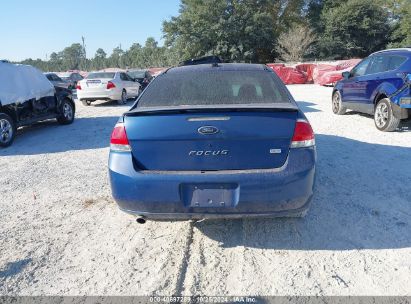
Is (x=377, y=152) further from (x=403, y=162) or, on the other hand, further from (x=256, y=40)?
(x=256, y=40)

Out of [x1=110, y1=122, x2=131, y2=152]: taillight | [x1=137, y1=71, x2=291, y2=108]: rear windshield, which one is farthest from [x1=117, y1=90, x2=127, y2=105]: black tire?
[x1=110, y1=122, x2=131, y2=152]: taillight

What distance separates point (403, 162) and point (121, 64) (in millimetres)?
107535

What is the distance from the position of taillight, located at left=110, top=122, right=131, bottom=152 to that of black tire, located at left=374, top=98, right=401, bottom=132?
6447 mm

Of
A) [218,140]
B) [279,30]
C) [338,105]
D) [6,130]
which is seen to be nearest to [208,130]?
[218,140]

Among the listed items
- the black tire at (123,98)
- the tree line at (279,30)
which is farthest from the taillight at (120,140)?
the tree line at (279,30)

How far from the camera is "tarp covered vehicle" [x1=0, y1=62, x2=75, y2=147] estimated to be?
7762mm

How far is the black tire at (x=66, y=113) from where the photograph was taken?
398 inches

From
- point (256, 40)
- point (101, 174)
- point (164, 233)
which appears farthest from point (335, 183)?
point (256, 40)

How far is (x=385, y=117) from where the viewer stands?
786 centimetres

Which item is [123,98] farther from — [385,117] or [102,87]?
[385,117]

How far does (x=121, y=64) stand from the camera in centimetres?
10606

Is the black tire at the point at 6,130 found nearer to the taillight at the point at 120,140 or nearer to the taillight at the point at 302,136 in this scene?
the taillight at the point at 120,140

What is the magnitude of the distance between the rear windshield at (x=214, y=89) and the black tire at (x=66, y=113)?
706 centimetres

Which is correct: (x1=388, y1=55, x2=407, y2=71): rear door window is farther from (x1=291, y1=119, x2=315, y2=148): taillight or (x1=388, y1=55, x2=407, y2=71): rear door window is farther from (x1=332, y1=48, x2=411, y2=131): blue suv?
(x1=291, y1=119, x2=315, y2=148): taillight
